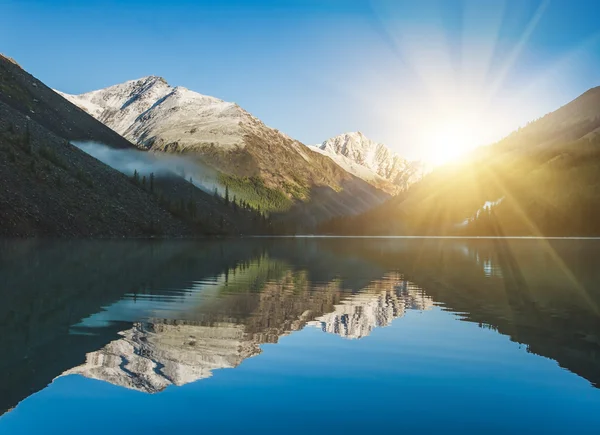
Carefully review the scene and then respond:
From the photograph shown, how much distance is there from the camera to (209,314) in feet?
114

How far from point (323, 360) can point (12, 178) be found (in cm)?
18217

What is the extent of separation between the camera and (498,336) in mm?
29828

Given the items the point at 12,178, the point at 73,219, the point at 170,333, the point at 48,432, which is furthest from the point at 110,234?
the point at 48,432

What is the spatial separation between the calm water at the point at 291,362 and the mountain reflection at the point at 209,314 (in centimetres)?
14

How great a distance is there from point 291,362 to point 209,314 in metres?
12.9

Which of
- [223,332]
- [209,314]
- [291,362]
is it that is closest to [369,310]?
[209,314]

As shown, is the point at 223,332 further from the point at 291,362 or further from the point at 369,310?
the point at 369,310

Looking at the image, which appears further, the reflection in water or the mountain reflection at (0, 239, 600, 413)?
the reflection in water

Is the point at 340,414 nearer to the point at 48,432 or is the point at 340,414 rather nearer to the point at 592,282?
the point at 48,432

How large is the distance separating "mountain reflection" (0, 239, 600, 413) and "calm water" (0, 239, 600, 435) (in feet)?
0.46

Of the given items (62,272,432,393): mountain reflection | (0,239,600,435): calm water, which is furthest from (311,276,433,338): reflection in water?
(0,239,600,435): calm water

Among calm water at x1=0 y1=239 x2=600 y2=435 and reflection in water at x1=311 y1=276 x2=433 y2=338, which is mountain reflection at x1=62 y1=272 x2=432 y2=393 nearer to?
reflection in water at x1=311 y1=276 x2=433 y2=338

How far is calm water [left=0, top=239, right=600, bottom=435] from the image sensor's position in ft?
53.4

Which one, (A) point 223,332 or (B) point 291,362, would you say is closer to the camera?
(B) point 291,362
